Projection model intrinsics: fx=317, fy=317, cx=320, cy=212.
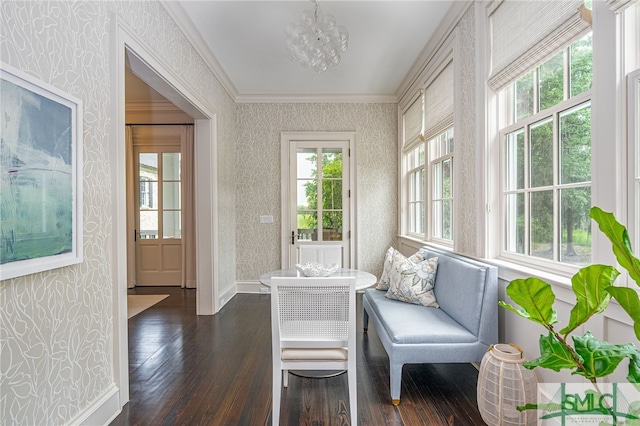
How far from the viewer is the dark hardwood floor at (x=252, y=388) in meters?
1.83

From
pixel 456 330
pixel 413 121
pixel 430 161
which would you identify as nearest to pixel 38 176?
pixel 456 330

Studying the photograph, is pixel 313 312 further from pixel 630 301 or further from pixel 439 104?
pixel 439 104

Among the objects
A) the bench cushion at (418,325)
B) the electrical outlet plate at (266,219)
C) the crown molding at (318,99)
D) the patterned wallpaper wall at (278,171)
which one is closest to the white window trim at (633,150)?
the bench cushion at (418,325)

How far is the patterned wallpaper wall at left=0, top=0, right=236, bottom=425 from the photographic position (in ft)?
4.20

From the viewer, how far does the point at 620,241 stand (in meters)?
0.84

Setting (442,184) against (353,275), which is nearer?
(353,275)

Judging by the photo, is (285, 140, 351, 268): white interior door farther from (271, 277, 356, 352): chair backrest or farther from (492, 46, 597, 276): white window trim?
(271, 277, 356, 352): chair backrest

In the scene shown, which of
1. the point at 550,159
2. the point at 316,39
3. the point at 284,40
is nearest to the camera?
the point at 550,159

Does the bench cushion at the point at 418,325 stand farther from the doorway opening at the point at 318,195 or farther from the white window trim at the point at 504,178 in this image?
the doorway opening at the point at 318,195

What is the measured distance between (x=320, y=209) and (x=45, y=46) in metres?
3.59

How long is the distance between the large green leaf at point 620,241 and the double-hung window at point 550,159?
0.83 m

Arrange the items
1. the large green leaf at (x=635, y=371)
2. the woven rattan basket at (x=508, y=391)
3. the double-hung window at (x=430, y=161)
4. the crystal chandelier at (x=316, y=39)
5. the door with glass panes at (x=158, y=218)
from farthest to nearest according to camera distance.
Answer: the door with glass panes at (x=158, y=218) < the double-hung window at (x=430, y=161) < the crystal chandelier at (x=316, y=39) < the woven rattan basket at (x=508, y=391) < the large green leaf at (x=635, y=371)

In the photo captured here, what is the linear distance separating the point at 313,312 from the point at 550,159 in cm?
158

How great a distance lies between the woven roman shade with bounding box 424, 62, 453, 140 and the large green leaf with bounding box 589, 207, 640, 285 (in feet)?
7.34
